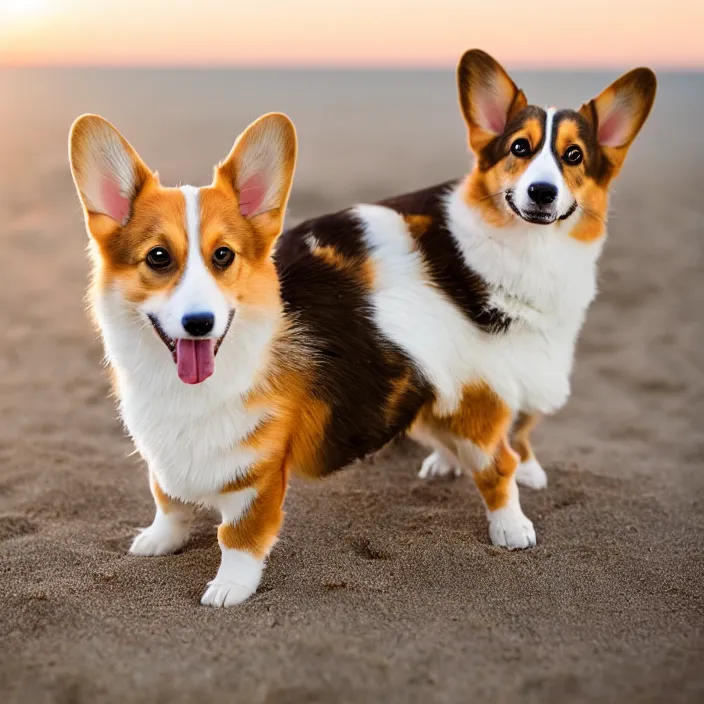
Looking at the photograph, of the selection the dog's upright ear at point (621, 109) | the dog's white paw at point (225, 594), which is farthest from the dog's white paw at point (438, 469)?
the dog's upright ear at point (621, 109)

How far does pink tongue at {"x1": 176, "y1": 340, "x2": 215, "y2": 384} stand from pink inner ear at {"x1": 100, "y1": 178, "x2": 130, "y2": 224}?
40 cm

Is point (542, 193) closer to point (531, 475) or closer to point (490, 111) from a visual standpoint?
point (490, 111)

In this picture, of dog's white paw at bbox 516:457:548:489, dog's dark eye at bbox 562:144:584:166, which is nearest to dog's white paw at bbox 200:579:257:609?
dog's white paw at bbox 516:457:548:489

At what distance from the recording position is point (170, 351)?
2441mm

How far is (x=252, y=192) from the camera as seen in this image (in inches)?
100

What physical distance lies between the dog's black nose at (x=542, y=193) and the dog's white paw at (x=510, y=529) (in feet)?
3.58

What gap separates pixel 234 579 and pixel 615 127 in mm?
1923

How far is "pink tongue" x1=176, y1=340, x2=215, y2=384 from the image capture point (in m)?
2.37

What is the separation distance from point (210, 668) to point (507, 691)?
29.3 inches

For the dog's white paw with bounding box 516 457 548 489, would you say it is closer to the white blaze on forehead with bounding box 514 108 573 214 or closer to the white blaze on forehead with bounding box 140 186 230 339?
the white blaze on forehead with bounding box 514 108 573 214

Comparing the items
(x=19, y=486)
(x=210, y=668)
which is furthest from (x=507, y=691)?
(x=19, y=486)

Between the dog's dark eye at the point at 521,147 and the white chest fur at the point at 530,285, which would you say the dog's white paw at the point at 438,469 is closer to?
the white chest fur at the point at 530,285

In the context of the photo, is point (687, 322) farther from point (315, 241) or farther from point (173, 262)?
point (173, 262)

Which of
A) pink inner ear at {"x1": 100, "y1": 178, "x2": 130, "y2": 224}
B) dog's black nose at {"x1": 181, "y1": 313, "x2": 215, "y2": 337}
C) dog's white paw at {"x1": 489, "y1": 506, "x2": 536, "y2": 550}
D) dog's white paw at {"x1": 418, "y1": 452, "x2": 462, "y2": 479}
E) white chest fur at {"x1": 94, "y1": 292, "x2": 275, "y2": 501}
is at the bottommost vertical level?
dog's white paw at {"x1": 418, "y1": 452, "x2": 462, "y2": 479}
